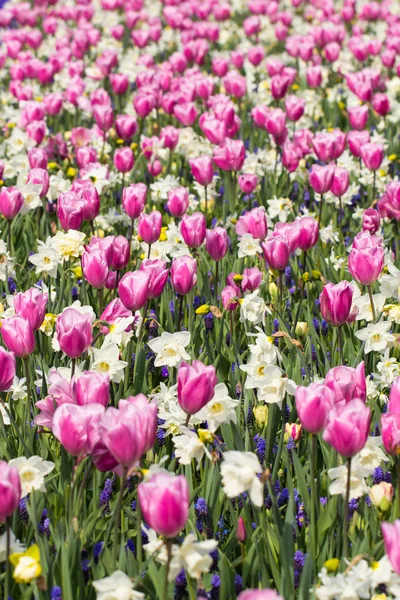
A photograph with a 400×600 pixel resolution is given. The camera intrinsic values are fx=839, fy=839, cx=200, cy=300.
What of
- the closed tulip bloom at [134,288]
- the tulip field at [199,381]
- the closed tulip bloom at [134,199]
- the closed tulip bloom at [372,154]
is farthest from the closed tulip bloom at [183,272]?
the closed tulip bloom at [372,154]

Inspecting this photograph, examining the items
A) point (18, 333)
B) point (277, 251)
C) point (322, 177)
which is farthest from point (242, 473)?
point (322, 177)

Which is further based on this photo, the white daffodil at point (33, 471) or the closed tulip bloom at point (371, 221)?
the closed tulip bloom at point (371, 221)

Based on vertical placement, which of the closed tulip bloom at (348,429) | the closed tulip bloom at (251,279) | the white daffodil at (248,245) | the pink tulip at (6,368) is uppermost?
the closed tulip bloom at (348,429)

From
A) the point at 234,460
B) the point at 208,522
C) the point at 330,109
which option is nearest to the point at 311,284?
the point at 208,522

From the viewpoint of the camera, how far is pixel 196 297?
4574 mm

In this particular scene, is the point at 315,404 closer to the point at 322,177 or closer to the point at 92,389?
the point at 92,389

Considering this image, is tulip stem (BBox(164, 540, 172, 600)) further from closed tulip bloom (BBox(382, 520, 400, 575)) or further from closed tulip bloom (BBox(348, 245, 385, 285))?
closed tulip bloom (BBox(348, 245, 385, 285))

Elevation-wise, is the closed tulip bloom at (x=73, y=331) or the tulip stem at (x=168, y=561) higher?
the closed tulip bloom at (x=73, y=331)

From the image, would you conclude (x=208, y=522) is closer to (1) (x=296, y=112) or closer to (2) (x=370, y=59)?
(1) (x=296, y=112)

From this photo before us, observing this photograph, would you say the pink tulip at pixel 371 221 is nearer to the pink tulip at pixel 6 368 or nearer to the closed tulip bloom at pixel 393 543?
the pink tulip at pixel 6 368

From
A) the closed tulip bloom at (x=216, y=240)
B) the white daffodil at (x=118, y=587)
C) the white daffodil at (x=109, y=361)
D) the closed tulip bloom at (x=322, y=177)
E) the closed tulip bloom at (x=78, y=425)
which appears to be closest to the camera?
the white daffodil at (x=118, y=587)

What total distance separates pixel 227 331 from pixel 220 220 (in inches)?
73.9

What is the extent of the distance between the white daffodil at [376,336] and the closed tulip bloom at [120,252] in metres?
1.21

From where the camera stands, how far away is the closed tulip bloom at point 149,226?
418 cm
